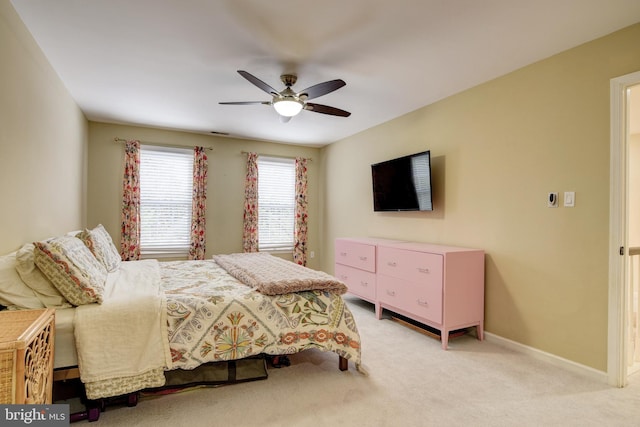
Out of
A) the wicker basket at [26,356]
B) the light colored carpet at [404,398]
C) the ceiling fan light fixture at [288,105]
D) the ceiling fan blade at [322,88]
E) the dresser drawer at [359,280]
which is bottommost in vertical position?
the light colored carpet at [404,398]

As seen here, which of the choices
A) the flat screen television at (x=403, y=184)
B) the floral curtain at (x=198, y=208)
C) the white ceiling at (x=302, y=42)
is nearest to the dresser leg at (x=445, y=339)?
the flat screen television at (x=403, y=184)

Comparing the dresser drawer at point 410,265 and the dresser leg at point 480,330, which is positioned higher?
the dresser drawer at point 410,265

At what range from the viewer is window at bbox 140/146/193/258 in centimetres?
Answer: 483

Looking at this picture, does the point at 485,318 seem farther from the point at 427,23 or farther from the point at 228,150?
the point at 228,150

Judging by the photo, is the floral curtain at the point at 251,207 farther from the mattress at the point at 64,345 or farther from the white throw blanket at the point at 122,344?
the mattress at the point at 64,345

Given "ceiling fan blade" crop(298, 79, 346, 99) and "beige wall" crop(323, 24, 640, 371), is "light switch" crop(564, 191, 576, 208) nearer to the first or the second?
"beige wall" crop(323, 24, 640, 371)

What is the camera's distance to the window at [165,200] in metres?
4.83

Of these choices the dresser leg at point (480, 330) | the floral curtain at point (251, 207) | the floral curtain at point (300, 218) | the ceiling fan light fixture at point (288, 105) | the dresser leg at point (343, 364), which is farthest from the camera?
the floral curtain at point (300, 218)

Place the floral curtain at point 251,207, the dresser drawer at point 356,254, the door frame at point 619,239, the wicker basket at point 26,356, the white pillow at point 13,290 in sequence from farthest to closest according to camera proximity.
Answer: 1. the floral curtain at point 251,207
2. the dresser drawer at point 356,254
3. the door frame at point 619,239
4. the white pillow at point 13,290
5. the wicker basket at point 26,356

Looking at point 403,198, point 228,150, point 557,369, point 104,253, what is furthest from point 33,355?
point 228,150

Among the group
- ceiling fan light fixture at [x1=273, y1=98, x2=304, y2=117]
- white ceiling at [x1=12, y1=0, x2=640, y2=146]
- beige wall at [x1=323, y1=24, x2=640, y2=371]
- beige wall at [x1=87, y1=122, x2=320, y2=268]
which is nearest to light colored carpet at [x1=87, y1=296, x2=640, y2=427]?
beige wall at [x1=323, y1=24, x2=640, y2=371]

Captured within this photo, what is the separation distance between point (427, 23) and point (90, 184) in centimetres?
457

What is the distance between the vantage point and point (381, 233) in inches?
182

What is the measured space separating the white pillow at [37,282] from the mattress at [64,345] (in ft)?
0.43
